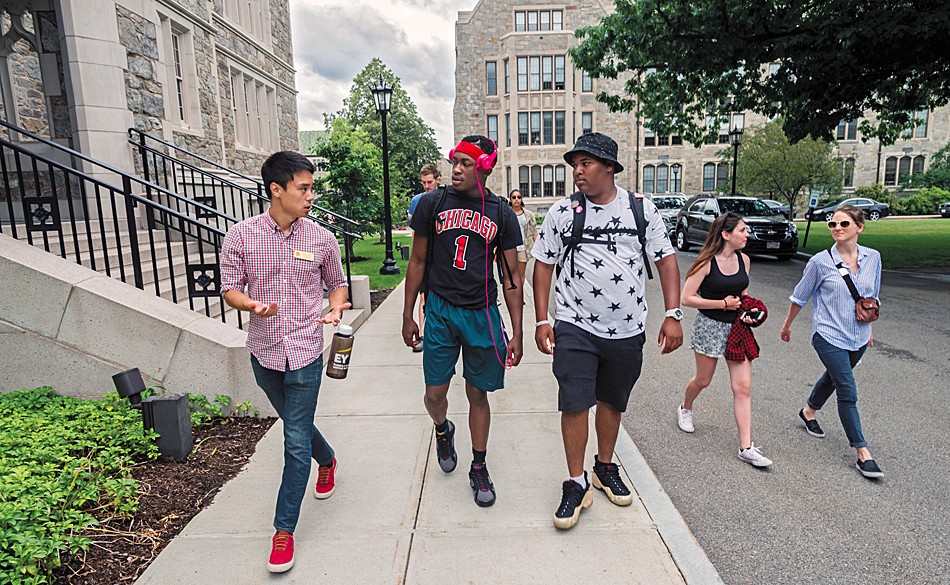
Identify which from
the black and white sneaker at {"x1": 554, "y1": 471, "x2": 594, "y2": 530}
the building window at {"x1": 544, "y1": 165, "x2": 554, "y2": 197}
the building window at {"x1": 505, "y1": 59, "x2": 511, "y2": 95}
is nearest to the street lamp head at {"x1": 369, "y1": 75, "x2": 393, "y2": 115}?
the black and white sneaker at {"x1": 554, "y1": 471, "x2": 594, "y2": 530}

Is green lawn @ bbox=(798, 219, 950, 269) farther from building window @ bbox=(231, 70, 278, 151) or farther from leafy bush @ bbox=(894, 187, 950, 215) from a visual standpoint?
leafy bush @ bbox=(894, 187, 950, 215)

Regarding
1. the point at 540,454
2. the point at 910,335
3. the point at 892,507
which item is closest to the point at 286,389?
the point at 540,454

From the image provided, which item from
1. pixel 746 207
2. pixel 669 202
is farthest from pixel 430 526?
pixel 669 202

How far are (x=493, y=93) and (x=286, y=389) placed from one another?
155 ft

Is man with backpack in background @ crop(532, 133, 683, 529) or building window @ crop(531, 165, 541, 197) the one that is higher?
building window @ crop(531, 165, 541, 197)

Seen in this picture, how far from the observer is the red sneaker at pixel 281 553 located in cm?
276

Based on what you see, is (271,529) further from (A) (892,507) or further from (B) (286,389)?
(A) (892,507)

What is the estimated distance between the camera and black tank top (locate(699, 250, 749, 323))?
4.18m

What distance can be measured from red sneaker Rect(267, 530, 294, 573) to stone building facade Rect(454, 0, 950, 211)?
1717 inches

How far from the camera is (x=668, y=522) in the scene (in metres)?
3.19

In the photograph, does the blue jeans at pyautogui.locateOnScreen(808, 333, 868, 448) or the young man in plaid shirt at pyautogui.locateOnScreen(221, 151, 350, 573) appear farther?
the blue jeans at pyautogui.locateOnScreen(808, 333, 868, 448)

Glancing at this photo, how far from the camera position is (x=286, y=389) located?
2.90 meters

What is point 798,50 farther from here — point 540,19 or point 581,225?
point 540,19

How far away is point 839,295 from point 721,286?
2.55ft
